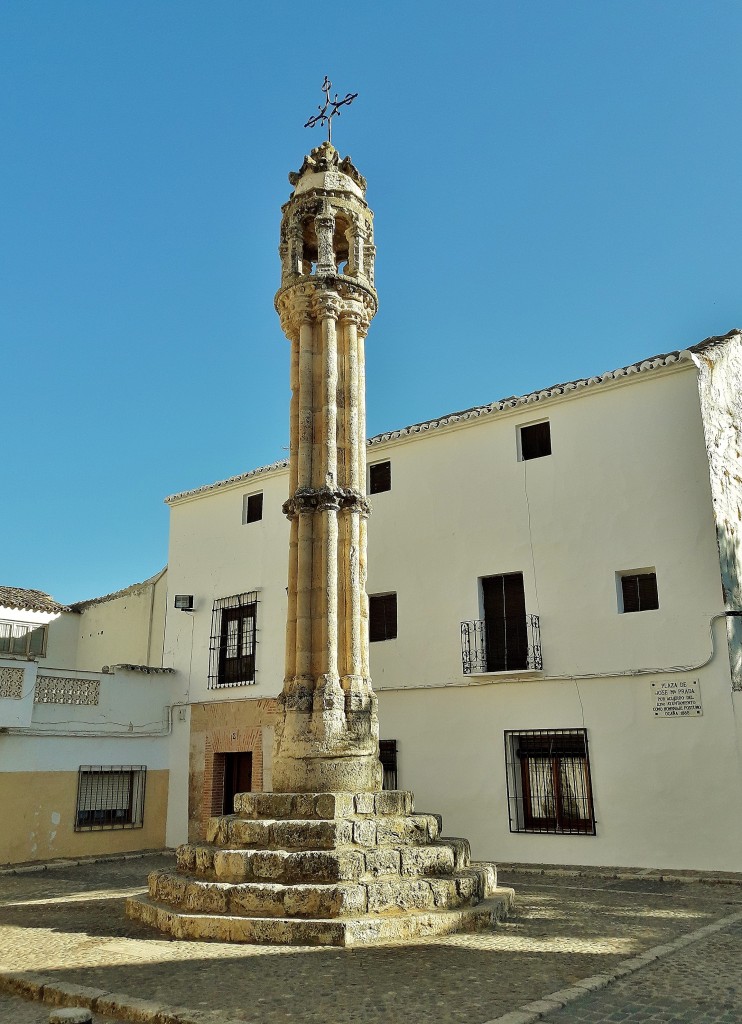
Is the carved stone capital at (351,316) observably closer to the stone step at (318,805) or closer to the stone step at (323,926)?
the stone step at (318,805)

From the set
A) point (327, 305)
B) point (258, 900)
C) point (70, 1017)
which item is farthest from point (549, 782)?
point (70, 1017)

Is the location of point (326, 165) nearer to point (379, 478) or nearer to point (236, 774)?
point (379, 478)

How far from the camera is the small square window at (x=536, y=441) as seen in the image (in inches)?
578

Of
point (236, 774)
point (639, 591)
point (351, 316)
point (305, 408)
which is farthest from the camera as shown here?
point (236, 774)

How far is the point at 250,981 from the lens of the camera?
5926 mm

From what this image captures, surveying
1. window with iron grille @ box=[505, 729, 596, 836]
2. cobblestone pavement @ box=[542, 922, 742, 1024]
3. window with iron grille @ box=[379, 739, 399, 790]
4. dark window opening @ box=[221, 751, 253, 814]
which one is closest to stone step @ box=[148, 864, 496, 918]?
cobblestone pavement @ box=[542, 922, 742, 1024]

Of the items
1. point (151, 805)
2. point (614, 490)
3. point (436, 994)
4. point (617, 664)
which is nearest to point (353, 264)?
point (614, 490)

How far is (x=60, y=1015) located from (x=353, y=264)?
8.41 m

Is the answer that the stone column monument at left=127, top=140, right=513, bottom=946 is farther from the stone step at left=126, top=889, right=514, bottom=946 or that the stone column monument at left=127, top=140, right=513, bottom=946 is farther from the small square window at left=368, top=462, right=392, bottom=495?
the small square window at left=368, top=462, right=392, bottom=495

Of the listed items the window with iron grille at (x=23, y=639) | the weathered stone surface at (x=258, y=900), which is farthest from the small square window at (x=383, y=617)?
the window with iron grille at (x=23, y=639)

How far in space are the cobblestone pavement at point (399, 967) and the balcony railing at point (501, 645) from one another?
4946mm

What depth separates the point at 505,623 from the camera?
1445cm

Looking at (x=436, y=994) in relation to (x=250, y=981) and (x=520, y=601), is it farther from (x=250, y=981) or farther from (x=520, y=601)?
(x=520, y=601)

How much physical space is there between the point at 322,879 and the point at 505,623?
7.60 meters
